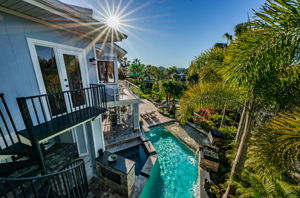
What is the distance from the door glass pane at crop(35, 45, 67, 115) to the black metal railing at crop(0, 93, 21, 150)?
1.05 meters

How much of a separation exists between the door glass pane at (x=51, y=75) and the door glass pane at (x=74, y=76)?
1.36 ft

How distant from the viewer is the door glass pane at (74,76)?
4.35 m

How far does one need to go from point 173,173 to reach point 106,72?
27.8 feet

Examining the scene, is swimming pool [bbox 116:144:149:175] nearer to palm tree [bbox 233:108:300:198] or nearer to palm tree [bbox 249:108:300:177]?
palm tree [bbox 233:108:300:198]

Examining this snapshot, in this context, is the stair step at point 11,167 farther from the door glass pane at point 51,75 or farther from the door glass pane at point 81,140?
the door glass pane at point 81,140

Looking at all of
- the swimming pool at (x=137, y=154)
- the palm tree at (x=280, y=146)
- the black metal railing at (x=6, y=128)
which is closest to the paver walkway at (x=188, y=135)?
the swimming pool at (x=137, y=154)

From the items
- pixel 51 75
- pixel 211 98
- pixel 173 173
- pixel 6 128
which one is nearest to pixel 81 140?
pixel 6 128

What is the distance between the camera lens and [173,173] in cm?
633

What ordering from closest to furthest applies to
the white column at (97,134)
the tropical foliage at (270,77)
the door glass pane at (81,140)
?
the tropical foliage at (270,77) → the door glass pane at (81,140) → the white column at (97,134)

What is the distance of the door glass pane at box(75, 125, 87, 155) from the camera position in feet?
18.1

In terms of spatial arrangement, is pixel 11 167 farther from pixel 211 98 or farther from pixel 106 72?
pixel 106 72

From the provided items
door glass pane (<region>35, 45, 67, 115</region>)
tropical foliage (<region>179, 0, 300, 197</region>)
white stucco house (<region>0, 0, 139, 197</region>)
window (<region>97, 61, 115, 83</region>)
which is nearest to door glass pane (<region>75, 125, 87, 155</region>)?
white stucco house (<region>0, 0, 139, 197</region>)

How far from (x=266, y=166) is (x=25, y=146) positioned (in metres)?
5.99

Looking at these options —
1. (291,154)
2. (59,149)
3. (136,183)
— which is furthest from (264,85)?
(59,149)
